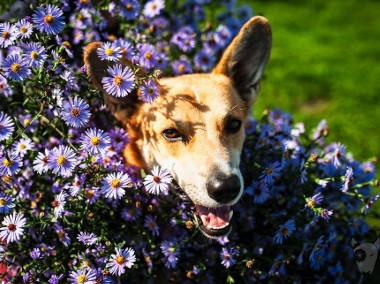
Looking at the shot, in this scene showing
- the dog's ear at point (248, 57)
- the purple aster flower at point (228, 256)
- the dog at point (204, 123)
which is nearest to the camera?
the dog at point (204, 123)

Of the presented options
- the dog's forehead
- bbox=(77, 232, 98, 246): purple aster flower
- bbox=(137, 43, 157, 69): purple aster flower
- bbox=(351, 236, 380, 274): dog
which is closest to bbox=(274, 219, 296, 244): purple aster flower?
bbox=(351, 236, 380, 274): dog

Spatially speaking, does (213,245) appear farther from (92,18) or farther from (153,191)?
(92,18)

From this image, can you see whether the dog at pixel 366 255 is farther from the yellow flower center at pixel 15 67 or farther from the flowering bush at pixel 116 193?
the yellow flower center at pixel 15 67

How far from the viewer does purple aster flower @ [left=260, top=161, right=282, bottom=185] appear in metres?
3.63

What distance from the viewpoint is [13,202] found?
11.0ft

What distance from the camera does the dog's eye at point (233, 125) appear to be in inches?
148

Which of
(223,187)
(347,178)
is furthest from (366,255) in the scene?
(223,187)

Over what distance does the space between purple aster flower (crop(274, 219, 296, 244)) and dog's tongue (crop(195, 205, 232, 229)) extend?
337mm

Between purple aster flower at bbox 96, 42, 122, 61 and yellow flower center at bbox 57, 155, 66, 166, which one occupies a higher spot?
purple aster flower at bbox 96, 42, 122, 61

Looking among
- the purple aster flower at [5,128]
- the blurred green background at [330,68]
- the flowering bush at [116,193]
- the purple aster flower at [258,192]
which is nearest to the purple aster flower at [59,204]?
the flowering bush at [116,193]

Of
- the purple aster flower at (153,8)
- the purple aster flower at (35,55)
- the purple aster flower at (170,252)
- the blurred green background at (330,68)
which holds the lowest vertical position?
the blurred green background at (330,68)

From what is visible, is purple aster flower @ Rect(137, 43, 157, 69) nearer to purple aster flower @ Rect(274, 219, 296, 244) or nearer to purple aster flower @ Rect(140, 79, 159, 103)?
purple aster flower @ Rect(140, 79, 159, 103)

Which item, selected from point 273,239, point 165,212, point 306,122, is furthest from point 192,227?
point 306,122

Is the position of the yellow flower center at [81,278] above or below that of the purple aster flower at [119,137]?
below
